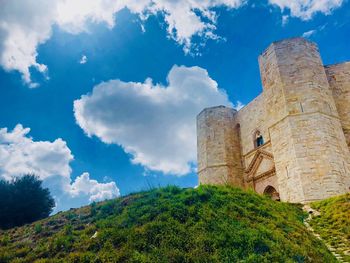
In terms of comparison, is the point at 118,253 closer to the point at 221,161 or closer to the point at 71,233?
the point at 71,233

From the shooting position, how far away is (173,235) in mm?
6898

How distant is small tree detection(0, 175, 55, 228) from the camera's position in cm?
1761

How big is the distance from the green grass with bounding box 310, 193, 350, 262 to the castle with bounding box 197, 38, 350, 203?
1.69 meters

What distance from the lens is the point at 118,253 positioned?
627cm

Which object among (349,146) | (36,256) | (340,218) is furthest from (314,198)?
(36,256)

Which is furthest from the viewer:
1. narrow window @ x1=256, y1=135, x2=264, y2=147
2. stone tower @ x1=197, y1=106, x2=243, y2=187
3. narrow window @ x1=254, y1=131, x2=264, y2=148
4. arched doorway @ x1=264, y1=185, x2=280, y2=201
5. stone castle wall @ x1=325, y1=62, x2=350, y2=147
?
stone tower @ x1=197, y1=106, x2=243, y2=187

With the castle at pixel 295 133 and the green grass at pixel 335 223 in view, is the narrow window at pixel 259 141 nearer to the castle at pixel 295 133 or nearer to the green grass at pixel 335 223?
the castle at pixel 295 133

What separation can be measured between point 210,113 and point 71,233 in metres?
18.1

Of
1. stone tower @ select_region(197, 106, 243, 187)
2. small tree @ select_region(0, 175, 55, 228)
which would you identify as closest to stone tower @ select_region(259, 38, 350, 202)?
stone tower @ select_region(197, 106, 243, 187)

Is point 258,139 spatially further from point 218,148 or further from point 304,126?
point 304,126

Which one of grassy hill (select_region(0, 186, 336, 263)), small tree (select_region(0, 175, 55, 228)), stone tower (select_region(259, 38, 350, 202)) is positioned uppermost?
stone tower (select_region(259, 38, 350, 202))

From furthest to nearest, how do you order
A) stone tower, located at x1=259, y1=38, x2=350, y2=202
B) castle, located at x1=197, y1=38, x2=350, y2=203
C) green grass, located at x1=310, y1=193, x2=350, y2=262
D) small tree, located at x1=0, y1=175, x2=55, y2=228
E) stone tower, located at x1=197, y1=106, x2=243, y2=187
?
stone tower, located at x1=197, y1=106, x2=243, y2=187
small tree, located at x1=0, y1=175, x2=55, y2=228
castle, located at x1=197, y1=38, x2=350, y2=203
stone tower, located at x1=259, y1=38, x2=350, y2=202
green grass, located at x1=310, y1=193, x2=350, y2=262

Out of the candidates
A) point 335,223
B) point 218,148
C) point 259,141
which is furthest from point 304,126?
point 218,148

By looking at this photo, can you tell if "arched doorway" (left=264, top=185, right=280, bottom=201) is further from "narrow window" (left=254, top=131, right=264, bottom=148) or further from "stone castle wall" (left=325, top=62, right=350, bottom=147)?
"stone castle wall" (left=325, top=62, right=350, bottom=147)
